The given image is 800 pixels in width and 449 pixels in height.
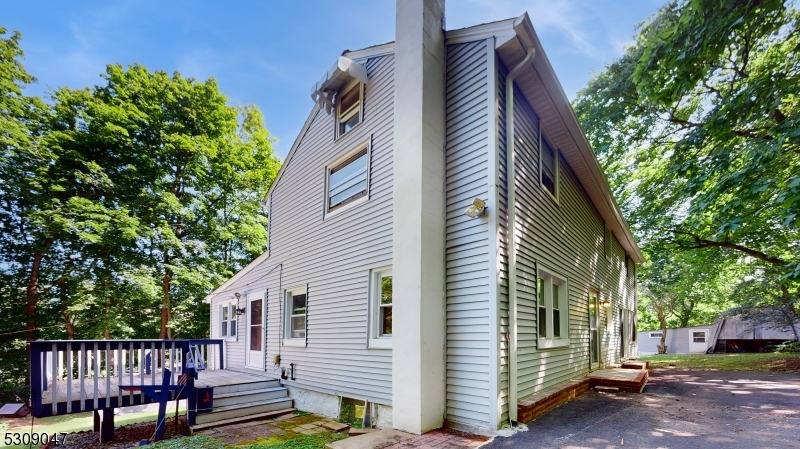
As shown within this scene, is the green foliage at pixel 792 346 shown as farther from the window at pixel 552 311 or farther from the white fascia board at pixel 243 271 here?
the white fascia board at pixel 243 271

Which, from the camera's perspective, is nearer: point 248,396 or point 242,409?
point 242,409

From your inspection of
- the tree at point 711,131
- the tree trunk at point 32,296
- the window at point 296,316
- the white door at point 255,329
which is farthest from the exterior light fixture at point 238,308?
the tree at point 711,131

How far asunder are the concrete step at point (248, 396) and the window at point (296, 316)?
3.18ft

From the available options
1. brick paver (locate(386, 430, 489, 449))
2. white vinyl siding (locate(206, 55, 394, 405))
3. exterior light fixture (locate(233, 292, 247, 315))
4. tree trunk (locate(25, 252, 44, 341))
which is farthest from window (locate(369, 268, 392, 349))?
tree trunk (locate(25, 252, 44, 341))

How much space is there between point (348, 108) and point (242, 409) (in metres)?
6.18

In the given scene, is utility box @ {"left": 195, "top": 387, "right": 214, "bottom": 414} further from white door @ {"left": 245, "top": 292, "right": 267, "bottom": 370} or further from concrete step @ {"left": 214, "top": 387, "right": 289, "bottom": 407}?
white door @ {"left": 245, "top": 292, "right": 267, "bottom": 370}

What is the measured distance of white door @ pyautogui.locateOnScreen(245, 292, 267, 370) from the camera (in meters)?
9.74

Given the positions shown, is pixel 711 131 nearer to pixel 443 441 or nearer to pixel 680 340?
pixel 443 441

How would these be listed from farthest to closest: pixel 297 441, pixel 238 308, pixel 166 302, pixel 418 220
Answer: pixel 166 302
pixel 238 308
pixel 297 441
pixel 418 220

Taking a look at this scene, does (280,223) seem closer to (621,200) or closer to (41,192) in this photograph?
(41,192)

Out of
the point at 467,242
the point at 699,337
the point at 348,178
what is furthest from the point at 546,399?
the point at 699,337

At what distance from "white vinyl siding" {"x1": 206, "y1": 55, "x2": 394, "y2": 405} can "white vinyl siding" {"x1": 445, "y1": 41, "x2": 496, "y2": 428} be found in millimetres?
1090

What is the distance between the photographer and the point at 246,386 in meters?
Result: 8.07

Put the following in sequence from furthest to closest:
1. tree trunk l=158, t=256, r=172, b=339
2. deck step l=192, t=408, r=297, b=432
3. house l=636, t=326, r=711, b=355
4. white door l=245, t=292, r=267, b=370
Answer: house l=636, t=326, r=711, b=355
tree trunk l=158, t=256, r=172, b=339
white door l=245, t=292, r=267, b=370
deck step l=192, t=408, r=297, b=432
